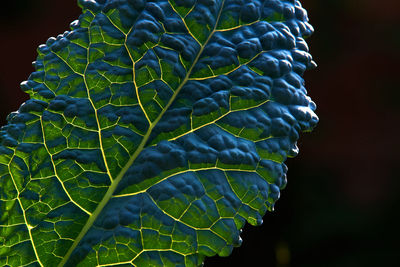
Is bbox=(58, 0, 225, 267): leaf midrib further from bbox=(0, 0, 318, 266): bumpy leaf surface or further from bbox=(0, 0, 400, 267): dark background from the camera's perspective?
bbox=(0, 0, 400, 267): dark background

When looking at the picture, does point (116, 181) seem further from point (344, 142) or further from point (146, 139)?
point (344, 142)

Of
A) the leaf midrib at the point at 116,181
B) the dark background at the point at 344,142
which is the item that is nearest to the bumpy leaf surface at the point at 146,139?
the leaf midrib at the point at 116,181

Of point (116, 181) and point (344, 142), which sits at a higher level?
point (116, 181)

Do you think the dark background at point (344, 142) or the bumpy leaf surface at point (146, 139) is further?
the dark background at point (344, 142)

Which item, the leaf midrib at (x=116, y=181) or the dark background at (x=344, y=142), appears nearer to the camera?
the leaf midrib at (x=116, y=181)

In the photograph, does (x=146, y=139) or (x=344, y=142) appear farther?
(x=344, y=142)

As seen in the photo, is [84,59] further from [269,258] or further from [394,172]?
[394,172]

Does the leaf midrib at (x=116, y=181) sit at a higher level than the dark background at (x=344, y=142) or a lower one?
higher

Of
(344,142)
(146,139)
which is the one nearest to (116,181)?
(146,139)

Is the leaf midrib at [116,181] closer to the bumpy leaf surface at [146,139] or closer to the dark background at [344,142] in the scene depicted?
Result: the bumpy leaf surface at [146,139]

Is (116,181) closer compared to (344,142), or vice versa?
(116,181)
